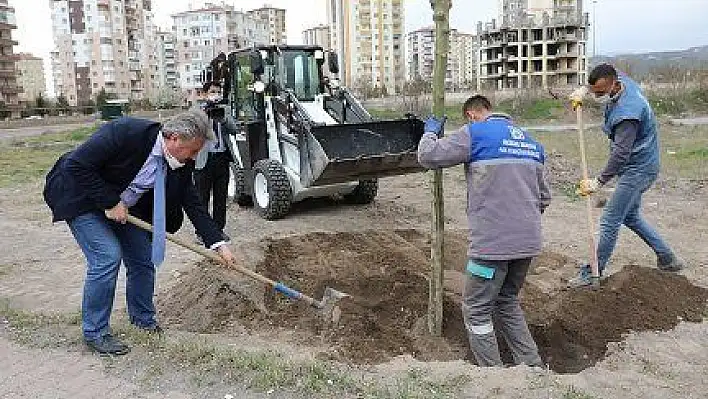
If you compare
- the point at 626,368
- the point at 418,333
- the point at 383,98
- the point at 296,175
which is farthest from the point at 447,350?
the point at 383,98

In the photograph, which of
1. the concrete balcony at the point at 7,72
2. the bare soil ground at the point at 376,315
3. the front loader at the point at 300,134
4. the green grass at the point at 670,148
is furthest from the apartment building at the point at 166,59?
the bare soil ground at the point at 376,315

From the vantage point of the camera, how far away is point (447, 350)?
16.4 feet

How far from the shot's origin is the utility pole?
181 inches

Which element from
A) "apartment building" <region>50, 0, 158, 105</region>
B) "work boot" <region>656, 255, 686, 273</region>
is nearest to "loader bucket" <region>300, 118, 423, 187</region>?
"work boot" <region>656, 255, 686, 273</region>

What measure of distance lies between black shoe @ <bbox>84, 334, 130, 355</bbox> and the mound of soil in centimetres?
104

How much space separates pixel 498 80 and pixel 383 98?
28.3 meters

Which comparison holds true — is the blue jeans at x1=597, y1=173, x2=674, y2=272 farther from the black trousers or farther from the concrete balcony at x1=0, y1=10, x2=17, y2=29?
the concrete balcony at x1=0, y1=10, x2=17, y2=29

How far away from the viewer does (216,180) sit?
7.80 m

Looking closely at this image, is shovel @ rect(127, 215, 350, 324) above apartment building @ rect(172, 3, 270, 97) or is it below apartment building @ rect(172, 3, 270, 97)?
below

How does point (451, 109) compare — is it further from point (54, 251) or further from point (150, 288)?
point (150, 288)

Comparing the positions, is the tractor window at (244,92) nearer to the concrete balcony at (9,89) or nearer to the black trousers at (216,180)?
the black trousers at (216,180)

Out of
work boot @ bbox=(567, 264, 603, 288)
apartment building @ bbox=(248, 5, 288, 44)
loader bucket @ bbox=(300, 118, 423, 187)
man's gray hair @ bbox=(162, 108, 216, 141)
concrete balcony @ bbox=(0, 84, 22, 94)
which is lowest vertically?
work boot @ bbox=(567, 264, 603, 288)

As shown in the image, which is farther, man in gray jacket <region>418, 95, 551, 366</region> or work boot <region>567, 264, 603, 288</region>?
work boot <region>567, 264, 603, 288</region>

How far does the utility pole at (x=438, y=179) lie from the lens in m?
4.60
